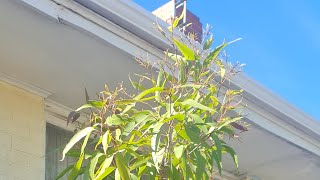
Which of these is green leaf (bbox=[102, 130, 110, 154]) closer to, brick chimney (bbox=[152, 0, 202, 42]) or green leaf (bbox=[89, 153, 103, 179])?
green leaf (bbox=[89, 153, 103, 179])

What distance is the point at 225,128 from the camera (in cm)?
292

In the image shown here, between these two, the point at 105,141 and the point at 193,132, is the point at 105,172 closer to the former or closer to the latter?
the point at 105,141

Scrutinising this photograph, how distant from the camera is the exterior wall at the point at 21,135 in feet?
13.4

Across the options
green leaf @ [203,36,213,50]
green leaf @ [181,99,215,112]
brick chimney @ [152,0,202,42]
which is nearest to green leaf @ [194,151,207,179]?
green leaf @ [181,99,215,112]

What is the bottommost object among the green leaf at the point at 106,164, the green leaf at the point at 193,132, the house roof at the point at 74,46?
the green leaf at the point at 106,164

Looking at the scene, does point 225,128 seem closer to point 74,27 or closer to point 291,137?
point 74,27

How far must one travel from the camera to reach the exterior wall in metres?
4.09

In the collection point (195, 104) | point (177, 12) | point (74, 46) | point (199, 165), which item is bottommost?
point (199, 165)

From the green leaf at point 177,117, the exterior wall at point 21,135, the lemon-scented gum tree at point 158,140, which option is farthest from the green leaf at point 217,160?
the exterior wall at point 21,135

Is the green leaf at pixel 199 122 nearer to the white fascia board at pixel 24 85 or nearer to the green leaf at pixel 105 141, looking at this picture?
the green leaf at pixel 105 141

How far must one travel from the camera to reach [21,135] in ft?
13.9

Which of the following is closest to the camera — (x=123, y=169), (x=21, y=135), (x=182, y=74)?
(x=123, y=169)

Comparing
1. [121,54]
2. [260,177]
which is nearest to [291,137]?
[260,177]

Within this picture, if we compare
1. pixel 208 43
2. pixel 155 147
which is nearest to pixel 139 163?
pixel 155 147
